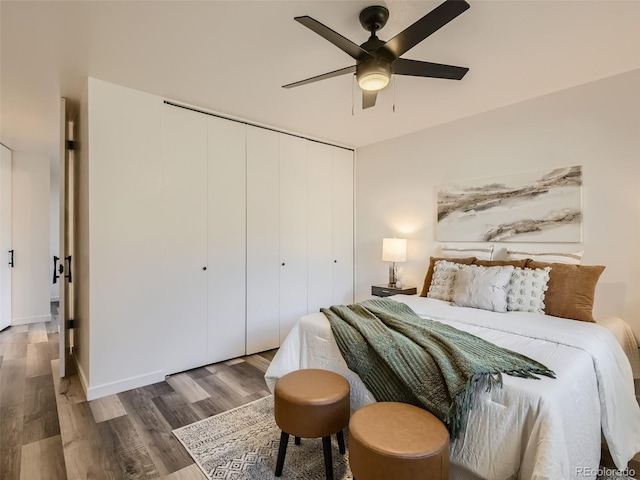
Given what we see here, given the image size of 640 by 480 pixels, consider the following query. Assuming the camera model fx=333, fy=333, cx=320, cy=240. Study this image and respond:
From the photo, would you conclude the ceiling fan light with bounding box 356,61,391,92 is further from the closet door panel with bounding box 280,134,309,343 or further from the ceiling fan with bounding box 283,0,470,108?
the closet door panel with bounding box 280,134,309,343

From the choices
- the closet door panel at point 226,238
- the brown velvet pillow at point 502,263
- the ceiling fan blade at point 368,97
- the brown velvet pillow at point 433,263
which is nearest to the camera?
the ceiling fan blade at point 368,97

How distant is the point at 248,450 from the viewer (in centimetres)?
198

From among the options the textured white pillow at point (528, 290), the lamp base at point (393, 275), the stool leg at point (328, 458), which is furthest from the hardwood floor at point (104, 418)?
the textured white pillow at point (528, 290)

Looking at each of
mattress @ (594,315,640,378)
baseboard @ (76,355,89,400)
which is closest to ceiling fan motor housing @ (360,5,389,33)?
mattress @ (594,315,640,378)

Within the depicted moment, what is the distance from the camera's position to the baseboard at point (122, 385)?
8.48ft

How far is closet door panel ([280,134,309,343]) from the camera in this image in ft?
12.8

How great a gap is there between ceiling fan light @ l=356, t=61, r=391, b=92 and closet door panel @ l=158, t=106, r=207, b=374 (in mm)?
1918

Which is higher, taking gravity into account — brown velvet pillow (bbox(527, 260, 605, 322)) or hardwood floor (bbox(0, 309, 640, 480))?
brown velvet pillow (bbox(527, 260, 605, 322))

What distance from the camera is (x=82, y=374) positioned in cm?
286

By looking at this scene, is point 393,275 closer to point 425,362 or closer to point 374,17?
point 425,362

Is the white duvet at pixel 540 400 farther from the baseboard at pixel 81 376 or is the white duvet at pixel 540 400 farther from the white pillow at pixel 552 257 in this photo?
the baseboard at pixel 81 376

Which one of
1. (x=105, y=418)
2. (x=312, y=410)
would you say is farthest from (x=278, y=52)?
(x=105, y=418)

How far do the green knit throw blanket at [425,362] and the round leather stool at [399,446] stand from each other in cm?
11

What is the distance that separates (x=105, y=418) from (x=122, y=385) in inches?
16.3
